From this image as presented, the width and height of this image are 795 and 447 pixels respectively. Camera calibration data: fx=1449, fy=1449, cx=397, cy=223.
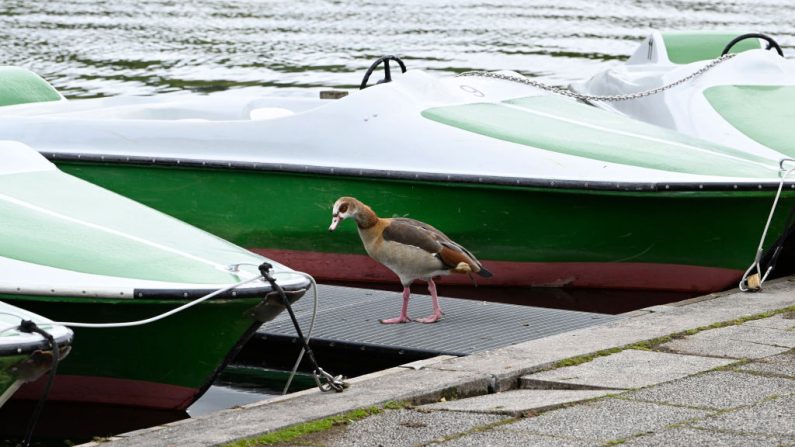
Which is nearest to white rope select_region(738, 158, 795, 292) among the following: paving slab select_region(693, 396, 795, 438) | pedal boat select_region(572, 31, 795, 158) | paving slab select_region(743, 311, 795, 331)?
pedal boat select_region(572, 31, 795, 158)

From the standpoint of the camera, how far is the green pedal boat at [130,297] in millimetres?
6508

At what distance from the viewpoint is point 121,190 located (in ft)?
34.0

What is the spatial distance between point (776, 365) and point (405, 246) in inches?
86.1

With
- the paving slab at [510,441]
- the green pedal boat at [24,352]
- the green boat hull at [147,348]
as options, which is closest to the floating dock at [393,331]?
the green boat hull at [147,348]

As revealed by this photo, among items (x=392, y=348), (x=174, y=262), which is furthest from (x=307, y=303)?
(x=174, y=262)

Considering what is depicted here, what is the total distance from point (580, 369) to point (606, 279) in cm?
368

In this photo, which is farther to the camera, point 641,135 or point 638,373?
point 641,135

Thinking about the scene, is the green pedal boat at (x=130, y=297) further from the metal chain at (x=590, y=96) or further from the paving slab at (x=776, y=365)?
the metal chain at (x=590, y=96)

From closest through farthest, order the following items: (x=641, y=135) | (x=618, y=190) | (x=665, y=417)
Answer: (x=665, y=417) → (x=618, y=190) → (x=641, y=135)

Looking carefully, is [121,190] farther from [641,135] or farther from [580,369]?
[580,369]

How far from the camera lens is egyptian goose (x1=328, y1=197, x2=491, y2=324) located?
7.62m

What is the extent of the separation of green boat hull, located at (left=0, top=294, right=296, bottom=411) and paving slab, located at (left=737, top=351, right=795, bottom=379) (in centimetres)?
211

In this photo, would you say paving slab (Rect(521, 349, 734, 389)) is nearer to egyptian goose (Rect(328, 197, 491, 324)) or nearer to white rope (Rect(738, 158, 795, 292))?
egyptian goose (Rect(328, 197, 491, 324))

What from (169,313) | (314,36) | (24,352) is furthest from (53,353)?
(314,36)
